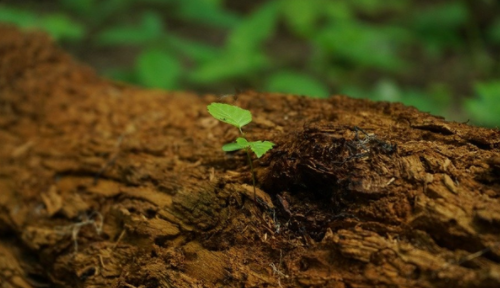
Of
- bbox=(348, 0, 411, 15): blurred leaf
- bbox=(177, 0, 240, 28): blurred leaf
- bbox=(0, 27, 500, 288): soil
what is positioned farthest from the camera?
bbox=(348, 0, 411, 15): blurred leaf

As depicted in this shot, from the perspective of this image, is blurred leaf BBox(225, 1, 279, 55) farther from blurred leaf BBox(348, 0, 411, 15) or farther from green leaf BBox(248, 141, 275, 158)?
green leaf BBox(248, 141, 275, 158)

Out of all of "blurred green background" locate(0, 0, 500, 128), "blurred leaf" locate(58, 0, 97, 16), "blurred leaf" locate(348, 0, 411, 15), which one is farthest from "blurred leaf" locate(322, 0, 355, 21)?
"blurred leaf" locate(58, 0, 97, 16)

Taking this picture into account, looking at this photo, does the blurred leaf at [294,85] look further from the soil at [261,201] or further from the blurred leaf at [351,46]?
the soil at [261,201]

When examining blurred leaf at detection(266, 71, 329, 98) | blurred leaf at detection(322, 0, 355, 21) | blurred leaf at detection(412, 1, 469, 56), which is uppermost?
blurred leaf at detection(412, 1, 469, 56)

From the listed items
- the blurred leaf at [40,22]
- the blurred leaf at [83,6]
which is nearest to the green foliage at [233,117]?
the blurred leaf at [40,22]

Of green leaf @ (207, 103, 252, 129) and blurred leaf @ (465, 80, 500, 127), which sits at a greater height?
blurred leaf @ (465, 80, 500, 127)

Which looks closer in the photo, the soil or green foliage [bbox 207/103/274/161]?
the soil

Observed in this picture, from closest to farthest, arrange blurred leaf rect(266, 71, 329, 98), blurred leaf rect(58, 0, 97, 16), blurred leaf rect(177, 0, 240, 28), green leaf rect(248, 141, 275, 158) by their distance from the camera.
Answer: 1. green leaf rect(248, 141, 275, 158)
2. blurred leaf rect(266, 71, 329, 98)
3. blurred leaf rect(177, 0, 240, 28)
4. blurred leaf rect(58, 0, 97, 16)
